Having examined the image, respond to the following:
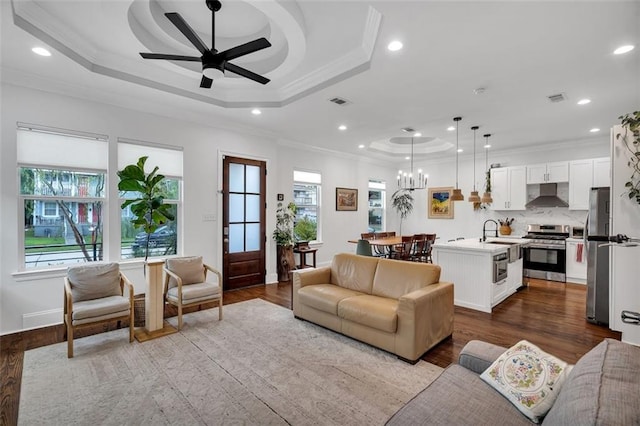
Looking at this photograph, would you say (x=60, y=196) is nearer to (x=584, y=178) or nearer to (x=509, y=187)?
(x=509, y=187)

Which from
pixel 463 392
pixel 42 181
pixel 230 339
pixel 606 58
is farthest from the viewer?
pixel 42 181

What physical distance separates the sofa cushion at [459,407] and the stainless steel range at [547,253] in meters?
5.75

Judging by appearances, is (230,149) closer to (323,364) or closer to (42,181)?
(42,181)

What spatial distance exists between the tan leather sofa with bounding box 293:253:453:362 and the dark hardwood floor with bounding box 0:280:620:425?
326 millimetres

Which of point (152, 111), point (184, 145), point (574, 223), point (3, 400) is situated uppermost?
point (152, 111)

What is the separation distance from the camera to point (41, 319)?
3.70m

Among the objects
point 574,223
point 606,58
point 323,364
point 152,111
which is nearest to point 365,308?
point 323,364

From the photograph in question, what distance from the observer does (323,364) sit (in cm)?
280

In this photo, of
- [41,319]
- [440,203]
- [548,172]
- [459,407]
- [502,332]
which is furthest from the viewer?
[440,203]

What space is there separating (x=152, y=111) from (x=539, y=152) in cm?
778

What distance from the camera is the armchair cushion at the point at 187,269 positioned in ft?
13.1

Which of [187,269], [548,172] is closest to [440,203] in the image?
[548,172]

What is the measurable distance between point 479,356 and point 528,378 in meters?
0.31

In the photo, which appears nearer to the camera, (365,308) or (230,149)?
(365,308)
